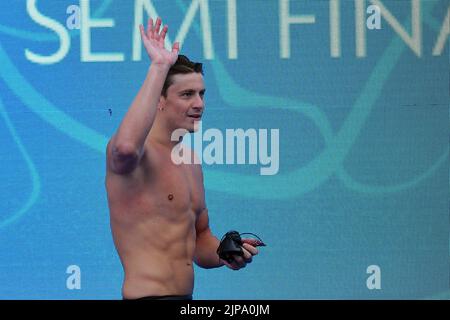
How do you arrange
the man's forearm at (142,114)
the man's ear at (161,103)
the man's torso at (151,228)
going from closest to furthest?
the man's forearm at (142,114) → the man's torso at (151,228) → the man's ear at (161,103)

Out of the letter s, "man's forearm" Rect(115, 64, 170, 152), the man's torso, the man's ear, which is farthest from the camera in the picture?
the letter s

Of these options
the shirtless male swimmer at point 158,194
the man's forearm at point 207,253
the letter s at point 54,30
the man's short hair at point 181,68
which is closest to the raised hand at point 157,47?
the shirtless male swimmer at point 158,194

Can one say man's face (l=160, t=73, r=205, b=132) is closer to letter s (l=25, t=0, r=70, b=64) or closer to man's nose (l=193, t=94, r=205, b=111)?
man's nose (l=193, t=94, r=205, b=111)

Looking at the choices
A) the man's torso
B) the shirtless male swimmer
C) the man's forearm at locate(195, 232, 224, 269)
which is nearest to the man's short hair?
the shirtless male swimmer

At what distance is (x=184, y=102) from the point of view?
4.99 m

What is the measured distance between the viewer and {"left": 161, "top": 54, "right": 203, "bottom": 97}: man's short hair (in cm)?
498

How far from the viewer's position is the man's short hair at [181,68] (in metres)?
4.98

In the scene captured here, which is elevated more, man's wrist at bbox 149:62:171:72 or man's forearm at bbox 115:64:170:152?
man's wrist at bbox 149:62:171:72

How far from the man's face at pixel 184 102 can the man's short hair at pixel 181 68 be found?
1 cm

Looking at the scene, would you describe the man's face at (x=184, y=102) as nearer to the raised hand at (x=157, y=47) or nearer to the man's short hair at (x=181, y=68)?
the man's short hair at (x=181, y=68)

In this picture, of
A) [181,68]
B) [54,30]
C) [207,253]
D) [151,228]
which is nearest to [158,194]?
[151,228]

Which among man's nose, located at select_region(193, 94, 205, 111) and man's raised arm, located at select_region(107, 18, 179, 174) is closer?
man's raised arm, located at select_region(107, 18, 179, 174)

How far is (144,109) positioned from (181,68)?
620 mm
